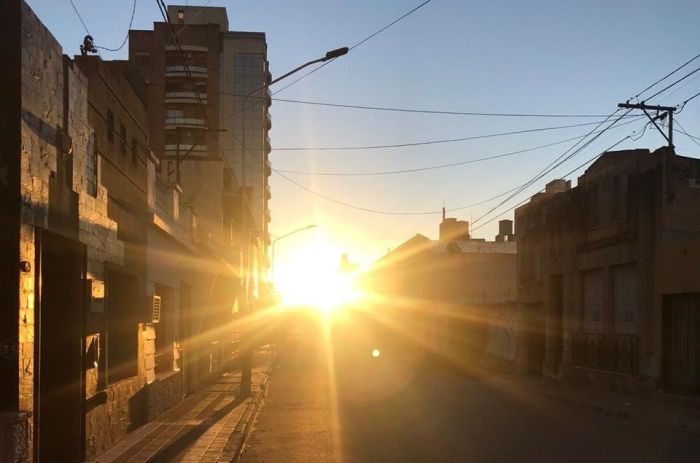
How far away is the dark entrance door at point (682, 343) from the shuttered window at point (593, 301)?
3.86 metres

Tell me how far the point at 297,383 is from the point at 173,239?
8919mm

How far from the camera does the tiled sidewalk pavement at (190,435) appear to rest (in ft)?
33.6

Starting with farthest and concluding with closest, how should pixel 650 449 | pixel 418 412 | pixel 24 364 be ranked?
pixel 418 412 < pixel 650 449 < pixel 24 364

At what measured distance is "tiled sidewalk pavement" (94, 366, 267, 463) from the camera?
10.2 m

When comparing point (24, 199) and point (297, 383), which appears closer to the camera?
point (24, 199)

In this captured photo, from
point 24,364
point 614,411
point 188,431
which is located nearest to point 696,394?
point 614,411

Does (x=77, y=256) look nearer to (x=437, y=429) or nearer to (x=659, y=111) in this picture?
(x=437, y=429)

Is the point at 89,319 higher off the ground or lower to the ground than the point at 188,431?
higher

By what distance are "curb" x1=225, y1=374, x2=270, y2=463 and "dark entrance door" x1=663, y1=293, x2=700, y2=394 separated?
9.80 meters

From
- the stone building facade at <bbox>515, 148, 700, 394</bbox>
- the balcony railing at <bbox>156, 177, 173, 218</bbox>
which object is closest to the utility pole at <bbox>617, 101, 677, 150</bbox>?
the stone building facade at <bbox>515, 148, 700, 394</bbox>

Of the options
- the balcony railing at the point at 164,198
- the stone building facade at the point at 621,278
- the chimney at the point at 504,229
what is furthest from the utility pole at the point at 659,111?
the chimney at the point at 504,229

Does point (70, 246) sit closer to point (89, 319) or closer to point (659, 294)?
point (89, 319)

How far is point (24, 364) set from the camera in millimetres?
6961

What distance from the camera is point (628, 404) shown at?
58.2 feet
